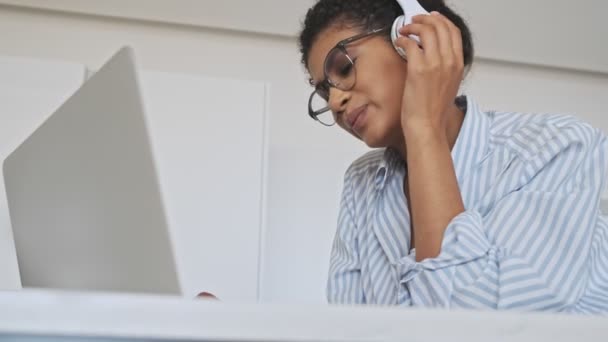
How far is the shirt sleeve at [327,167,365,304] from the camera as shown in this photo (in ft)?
3.44

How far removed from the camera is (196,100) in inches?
58.6

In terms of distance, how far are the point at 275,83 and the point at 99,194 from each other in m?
1.34

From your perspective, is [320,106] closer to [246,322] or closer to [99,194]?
[99,194]

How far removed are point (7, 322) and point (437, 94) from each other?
70 cm

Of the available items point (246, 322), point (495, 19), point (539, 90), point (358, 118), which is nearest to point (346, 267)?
point (358, 118)

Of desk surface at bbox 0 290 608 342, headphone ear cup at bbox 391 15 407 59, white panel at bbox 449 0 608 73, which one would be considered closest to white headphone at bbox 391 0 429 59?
headphone ear cup at bbox 391 15 407 59

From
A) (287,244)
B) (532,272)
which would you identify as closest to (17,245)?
(532,272)

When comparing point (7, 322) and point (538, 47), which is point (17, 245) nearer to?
point (7, 322)

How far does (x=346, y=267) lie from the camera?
106cm

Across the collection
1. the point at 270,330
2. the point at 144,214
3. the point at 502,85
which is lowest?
the point at 270,330

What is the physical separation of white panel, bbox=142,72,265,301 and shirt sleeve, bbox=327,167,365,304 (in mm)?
329

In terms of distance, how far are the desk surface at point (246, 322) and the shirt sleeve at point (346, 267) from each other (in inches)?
28.1

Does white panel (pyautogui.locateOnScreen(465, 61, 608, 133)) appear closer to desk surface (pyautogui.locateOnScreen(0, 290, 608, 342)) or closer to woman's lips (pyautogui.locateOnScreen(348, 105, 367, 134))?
woman's lips (pyautogui.locateOnScreen(348, 105, 367, 134))

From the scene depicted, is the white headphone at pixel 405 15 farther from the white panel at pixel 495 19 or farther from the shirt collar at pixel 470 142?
the white panel at pixel 495 19
